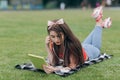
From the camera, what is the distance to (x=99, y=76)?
5496mm

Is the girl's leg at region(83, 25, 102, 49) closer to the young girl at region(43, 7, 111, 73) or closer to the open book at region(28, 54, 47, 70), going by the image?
the young girl at region(43, 7, 111, 73)

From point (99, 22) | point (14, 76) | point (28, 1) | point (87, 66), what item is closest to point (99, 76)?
point (87, 66)

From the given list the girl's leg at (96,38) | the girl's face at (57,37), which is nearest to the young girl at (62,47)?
the girl's face at (57,37)

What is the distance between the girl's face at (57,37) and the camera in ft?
18.7

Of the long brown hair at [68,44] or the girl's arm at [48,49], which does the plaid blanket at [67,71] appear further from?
the girl's arm at [48,49]

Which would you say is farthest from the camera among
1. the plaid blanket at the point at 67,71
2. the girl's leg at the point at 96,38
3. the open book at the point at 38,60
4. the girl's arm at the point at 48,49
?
the girl's leg at the point at 96,38

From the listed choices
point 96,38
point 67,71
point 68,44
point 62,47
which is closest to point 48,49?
point 62,47

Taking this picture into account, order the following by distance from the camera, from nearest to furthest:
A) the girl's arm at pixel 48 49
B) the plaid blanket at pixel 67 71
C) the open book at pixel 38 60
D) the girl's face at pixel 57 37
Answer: the open book at pixel 38 60 → the plaid blanket at pixel 67 71 → the girl's face at pixel 57 37 → the girl's arm at pixel 48 49

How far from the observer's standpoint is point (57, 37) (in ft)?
18.9

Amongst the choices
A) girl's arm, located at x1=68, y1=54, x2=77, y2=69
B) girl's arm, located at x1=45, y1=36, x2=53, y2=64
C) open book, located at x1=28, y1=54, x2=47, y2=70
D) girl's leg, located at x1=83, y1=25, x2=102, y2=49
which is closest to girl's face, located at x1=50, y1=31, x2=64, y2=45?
girl's arm, located at x1=45, y1=36, x2=53, y2=64

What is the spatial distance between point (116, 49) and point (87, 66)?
8.24 ft

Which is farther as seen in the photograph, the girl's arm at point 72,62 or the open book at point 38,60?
the girl's arm at point 72,62

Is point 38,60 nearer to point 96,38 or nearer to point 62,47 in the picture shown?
point 62,47

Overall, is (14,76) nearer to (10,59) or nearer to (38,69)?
(38,69)
